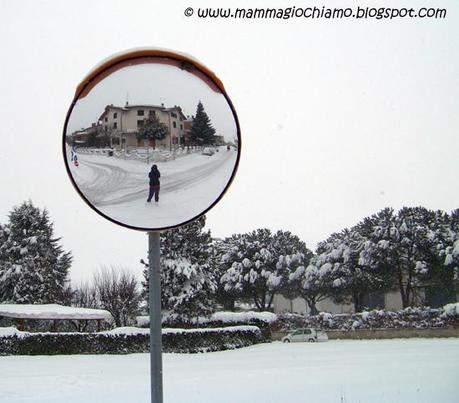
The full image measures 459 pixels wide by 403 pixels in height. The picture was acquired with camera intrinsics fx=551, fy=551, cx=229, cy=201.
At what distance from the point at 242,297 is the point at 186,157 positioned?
1503 inches

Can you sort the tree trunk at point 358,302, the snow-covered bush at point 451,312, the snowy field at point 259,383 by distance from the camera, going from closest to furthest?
the snowy field at point 259,383 → the snow-covered bush at point 451,312 → the tree trunk at point 358,302

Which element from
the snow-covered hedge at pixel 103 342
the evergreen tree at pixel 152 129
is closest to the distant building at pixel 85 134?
the evergreen tree at pixel 152 129

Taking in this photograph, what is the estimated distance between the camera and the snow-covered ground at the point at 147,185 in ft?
4.94

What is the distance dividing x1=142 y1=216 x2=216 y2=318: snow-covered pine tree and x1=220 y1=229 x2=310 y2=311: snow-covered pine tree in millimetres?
11604

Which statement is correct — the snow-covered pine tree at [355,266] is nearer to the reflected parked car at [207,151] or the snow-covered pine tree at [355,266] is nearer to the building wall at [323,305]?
the building wall at [323,305]

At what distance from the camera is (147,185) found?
1529 millimetres

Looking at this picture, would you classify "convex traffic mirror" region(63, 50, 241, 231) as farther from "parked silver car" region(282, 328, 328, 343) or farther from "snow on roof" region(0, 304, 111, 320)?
"parked silver car" region(282, 328, 328, 343)

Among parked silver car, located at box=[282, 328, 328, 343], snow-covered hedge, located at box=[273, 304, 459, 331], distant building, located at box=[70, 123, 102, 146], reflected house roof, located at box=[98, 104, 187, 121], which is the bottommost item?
parked silver car, located at box=[282, 328, 328, 343]

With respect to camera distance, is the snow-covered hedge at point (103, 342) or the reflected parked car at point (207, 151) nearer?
the reflected parked car at point (207, 151)

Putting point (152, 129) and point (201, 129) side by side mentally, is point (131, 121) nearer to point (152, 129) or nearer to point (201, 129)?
point (152, 129)

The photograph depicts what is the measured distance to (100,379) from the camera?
461 inches

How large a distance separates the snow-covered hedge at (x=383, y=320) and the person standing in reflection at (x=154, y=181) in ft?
97.6

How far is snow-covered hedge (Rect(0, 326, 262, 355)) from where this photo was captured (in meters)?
19.6

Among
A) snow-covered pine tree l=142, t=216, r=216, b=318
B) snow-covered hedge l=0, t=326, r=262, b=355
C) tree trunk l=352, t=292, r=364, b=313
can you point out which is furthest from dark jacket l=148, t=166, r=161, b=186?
tree trunk l=352, t=292, r=364, b=313
